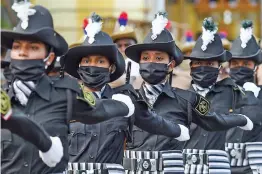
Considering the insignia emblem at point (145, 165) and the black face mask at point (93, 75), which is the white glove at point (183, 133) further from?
the black face mask at point (93, 75)

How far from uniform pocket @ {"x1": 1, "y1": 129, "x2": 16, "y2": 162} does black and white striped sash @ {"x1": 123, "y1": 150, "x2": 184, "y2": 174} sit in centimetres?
271

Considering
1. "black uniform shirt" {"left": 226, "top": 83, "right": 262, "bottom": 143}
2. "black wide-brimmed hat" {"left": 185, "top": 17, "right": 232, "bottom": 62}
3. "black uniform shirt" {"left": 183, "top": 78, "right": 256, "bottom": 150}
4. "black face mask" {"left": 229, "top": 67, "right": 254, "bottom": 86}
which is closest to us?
"black uniform shirt" {"left": 183, "top": 78, "right": 256, "bottom": 150}

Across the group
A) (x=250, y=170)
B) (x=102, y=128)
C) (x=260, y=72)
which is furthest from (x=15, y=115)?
(x=260, y=72)

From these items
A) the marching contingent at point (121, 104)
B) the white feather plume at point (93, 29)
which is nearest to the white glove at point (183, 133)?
the marching contingent at point (121, 104)

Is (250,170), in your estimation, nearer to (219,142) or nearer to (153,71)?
(219,142)

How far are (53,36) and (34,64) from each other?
295 mm

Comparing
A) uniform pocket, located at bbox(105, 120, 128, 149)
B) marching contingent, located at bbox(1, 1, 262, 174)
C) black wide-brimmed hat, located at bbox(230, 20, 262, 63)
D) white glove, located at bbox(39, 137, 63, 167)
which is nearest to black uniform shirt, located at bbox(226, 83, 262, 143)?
marching contingent, located at bbox(1, 1, 262, 174)

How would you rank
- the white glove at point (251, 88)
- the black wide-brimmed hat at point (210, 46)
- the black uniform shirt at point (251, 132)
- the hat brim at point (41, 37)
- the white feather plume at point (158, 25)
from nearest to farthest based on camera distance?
the hat brim at point (41, 37), the white feather plume at point (158, 25), the black wide-brimmed hat at point (210, 46), the black uniform shirt at point (251, 132), the white glove at point (251, 88)

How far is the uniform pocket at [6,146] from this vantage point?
8.00 meters

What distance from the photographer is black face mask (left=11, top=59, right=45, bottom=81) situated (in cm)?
794

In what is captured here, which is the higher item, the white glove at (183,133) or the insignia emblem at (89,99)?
the insignia emblem at (89,99)

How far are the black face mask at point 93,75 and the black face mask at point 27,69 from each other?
5.90ft

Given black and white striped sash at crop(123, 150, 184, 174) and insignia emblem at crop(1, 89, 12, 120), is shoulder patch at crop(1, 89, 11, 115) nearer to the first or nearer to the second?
insignia emblem at crop(1, 89, 12, 120)

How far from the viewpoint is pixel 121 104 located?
9.13 metres
